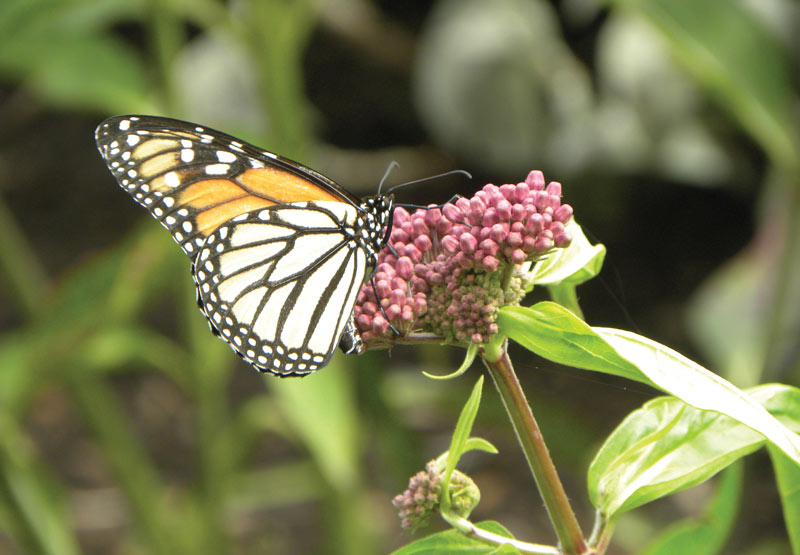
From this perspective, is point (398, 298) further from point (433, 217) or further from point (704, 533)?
point (704, 533)

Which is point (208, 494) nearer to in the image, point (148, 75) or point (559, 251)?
point (148, 75)

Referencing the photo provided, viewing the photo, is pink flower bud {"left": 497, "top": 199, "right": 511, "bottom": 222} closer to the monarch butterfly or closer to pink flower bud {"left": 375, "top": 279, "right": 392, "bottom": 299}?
pink flower bud {"left": 375, "top": 279, "right": 392, "bottom": 299}

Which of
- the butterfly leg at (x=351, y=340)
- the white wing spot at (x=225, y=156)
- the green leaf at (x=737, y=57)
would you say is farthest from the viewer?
the green leaf at (x=737, y=57)

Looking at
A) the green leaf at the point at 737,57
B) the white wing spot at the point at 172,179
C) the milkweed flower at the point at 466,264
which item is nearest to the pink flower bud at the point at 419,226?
the milkweed flower at the point at 466,264

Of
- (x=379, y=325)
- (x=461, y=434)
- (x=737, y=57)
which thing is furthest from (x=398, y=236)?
(x=737, y=57)

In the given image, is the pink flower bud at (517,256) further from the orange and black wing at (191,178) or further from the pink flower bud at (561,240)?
the orange and black wing at (191,178)

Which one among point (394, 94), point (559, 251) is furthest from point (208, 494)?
point (394, 94)
